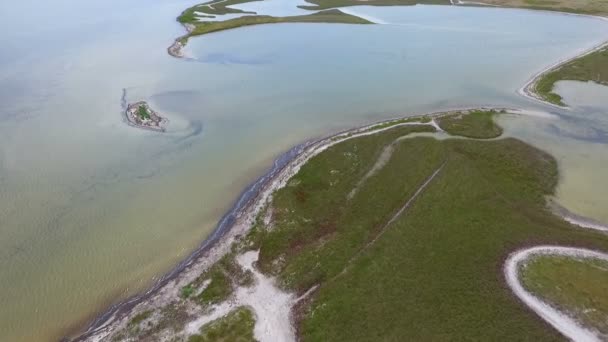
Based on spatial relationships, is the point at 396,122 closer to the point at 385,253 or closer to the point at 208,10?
the point at 385,253

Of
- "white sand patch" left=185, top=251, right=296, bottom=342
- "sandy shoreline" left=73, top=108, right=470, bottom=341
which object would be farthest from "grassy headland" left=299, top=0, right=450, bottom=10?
"white sand patch" left=185, top=251, right=296, bottom=342

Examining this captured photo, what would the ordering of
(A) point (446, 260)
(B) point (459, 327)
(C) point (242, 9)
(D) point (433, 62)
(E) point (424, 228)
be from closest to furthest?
(B) point (459, 327), (A) point (446, 260), (E) point (424, 228), (D) point (433, 62), (C) point (242, 9)

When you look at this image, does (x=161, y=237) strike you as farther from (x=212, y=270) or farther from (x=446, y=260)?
(x=446, y=260)

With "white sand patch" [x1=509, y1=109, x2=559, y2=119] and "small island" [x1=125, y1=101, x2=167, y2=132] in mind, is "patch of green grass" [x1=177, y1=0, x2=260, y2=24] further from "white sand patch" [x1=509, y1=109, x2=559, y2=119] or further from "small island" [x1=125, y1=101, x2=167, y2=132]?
"white sand patch" [x1=509, y1=109, x2=559, y2=119]

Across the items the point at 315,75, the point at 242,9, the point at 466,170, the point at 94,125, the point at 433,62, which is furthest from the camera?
the point at 242,9

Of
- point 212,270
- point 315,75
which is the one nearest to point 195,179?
point 212,270

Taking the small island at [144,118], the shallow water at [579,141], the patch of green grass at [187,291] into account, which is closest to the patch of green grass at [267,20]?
the small island at [144,118]
